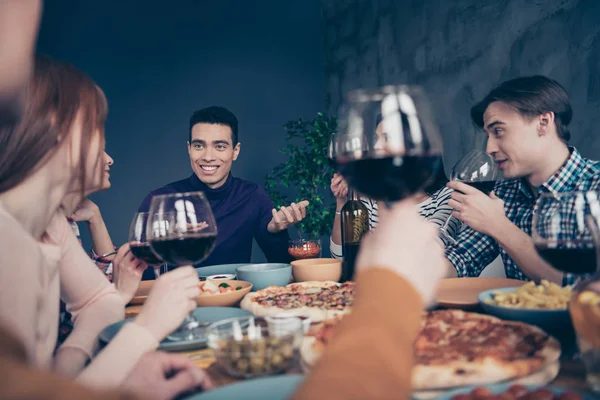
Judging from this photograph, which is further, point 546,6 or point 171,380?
point 546,6

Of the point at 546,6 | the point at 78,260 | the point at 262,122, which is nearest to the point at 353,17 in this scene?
the point at 262,122

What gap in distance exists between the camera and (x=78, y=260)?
1397 mm

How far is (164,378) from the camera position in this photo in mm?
809

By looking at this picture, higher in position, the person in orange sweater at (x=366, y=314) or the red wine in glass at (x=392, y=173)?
the red wine in glass at (x=392, y=173)

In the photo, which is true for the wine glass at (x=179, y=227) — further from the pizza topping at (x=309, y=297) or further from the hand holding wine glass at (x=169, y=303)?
the pizza topping at (x=309, y=297)

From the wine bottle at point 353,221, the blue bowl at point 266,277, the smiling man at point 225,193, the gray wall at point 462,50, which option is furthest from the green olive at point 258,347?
the gray wall at point 462,50

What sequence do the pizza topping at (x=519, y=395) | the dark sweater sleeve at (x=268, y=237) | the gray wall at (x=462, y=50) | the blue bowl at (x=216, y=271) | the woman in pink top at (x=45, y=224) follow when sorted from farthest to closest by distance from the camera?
the dark sweater sleeve at (x=268, y=237)
the gray wall at (x=462, y=50)
the blue bowl at (x=216, y=271)
the woman in pink top at (x=45, y=224)
the pizza topping at (x=519, y=395)

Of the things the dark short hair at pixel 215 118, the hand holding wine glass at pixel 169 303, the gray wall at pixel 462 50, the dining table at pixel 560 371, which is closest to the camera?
the dining table at pixel 560 371

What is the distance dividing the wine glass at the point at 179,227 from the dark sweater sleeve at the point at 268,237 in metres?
1.72

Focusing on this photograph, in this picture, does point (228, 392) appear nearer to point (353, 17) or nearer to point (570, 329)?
point (570, 329)

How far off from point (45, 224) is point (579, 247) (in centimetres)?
116

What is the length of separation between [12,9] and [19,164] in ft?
1.34

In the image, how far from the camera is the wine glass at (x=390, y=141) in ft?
2.06

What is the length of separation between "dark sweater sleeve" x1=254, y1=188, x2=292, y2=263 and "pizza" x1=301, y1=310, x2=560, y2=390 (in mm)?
1921
